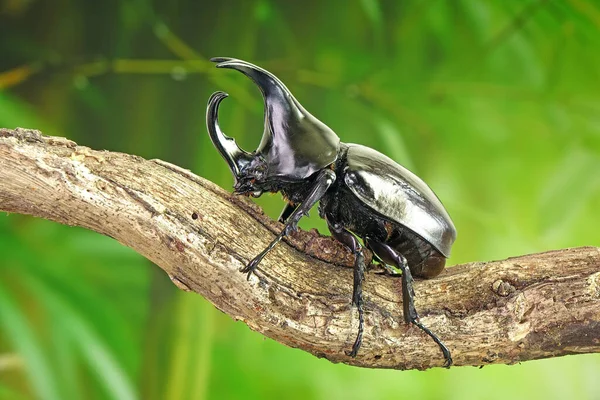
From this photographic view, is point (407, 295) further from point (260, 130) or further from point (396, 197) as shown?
point (260, 130)

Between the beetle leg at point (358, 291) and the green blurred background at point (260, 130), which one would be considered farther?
the green blurred background at point (260, 130)

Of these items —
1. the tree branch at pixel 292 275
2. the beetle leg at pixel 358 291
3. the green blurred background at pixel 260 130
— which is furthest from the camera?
the green blurred background at pixel 260 130

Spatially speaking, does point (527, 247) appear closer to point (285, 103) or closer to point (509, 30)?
point (509, 30)

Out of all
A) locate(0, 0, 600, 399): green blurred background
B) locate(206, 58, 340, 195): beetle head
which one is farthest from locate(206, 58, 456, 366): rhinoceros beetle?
locate(0, 0, 600, 399): green blurred background

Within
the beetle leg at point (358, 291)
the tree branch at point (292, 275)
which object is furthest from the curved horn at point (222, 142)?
the beetle leg at point (358, 291)

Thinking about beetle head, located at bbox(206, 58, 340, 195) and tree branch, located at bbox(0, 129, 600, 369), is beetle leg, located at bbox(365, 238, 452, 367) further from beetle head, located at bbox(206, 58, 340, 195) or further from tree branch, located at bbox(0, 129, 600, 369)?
beetle head, located at bbox(206, 58, 340, 195)

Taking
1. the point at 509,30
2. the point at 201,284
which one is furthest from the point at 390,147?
the point at 201,284

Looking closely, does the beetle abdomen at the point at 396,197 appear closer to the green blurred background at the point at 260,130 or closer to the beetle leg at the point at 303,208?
the beetle leg at the point at 303,208

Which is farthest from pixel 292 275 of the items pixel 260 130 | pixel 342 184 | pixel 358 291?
pixel 260 130
